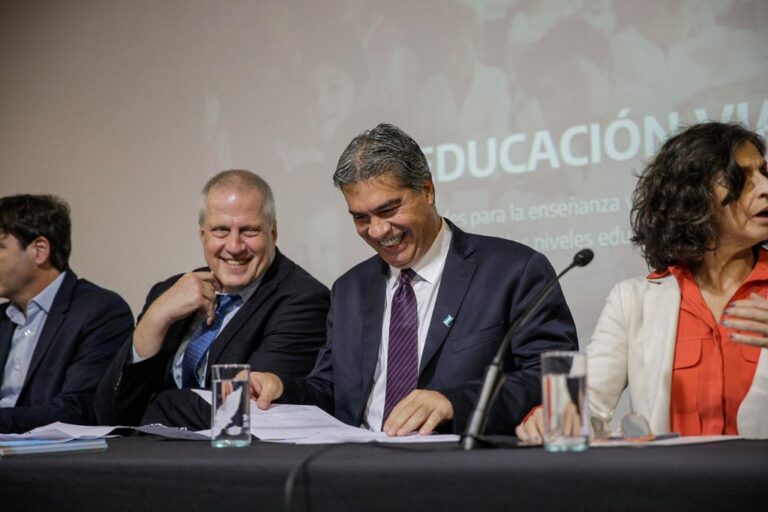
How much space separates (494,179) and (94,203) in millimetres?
2310

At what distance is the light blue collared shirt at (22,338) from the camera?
12.7ft

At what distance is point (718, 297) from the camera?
243 cm

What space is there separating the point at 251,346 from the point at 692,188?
1.50 m

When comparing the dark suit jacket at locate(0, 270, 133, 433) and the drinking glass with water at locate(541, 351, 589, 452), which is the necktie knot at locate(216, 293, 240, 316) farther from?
the drinking glass with water at locate(541, 351, 589, 452)

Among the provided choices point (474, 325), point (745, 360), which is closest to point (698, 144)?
point (745, 360)

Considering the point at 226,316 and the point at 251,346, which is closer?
the point at 251,346

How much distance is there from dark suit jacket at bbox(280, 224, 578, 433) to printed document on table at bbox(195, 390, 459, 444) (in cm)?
28

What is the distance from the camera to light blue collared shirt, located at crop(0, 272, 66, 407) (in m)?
3.86

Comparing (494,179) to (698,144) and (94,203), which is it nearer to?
(698,144)

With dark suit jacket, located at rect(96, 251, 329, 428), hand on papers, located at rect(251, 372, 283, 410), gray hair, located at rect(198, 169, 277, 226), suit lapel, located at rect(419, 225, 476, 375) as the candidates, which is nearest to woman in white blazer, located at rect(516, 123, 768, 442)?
suit lapel, located at rect(419, 225, 476, 375)

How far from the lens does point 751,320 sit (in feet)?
5.99

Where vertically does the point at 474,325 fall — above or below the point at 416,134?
below

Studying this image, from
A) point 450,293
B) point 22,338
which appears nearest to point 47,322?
point 22,338

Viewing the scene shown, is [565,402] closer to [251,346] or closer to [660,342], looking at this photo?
[660,342]
